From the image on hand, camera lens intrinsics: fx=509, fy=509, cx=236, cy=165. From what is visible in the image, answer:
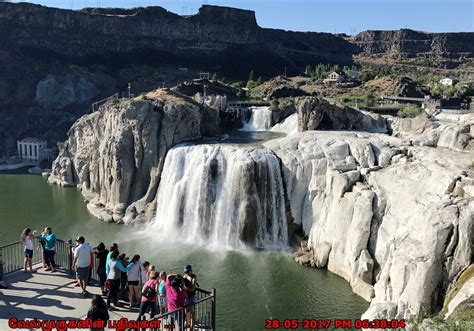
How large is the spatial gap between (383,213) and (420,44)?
117744 mm

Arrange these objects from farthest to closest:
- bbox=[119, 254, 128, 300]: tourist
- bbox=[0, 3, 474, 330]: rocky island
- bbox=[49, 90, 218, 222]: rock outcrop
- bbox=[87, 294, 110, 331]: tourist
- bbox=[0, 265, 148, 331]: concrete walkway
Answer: bbox=[49, 90, 218, 222]: rock outcrop < bbox=[0, 3, 474, 330]: rocky island < bbox=[119, 254, 128, 300]: tourist < bbox=[0, 265, 148, 331]: concrete walkway < bbox=[87, 294, 110, 331]: tourist

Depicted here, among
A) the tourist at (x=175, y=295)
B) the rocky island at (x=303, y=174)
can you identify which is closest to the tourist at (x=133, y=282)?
the tourist at (x=175, y=295)

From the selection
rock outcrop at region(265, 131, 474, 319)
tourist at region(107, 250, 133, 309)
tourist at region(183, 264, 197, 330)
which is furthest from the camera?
rock outcrop at region(265, 131, 474, 319)

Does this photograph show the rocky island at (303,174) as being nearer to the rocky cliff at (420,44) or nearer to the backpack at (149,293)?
the backpack at (149,293)

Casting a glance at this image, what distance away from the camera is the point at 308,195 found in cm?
2597

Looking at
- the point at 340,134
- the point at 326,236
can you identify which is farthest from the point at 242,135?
the point at 326,236

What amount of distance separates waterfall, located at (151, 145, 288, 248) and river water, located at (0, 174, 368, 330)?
3.79 feet

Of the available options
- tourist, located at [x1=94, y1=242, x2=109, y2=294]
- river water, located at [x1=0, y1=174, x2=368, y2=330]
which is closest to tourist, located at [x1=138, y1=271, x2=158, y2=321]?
tourist, located at [x1=94, y1=242, x2=109, y2=294]

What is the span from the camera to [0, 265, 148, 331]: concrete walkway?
12.8 m

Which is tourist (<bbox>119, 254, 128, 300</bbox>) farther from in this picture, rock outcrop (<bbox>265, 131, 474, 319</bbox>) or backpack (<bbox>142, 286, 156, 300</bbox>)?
rock outcrop (<bbox>265, 131, 474, 319</bbox>)

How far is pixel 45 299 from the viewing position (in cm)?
1368

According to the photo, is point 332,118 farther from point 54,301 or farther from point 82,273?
Answer: point 54,301

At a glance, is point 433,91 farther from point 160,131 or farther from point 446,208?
point 446,208

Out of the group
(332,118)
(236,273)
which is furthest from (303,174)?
(332,118)
